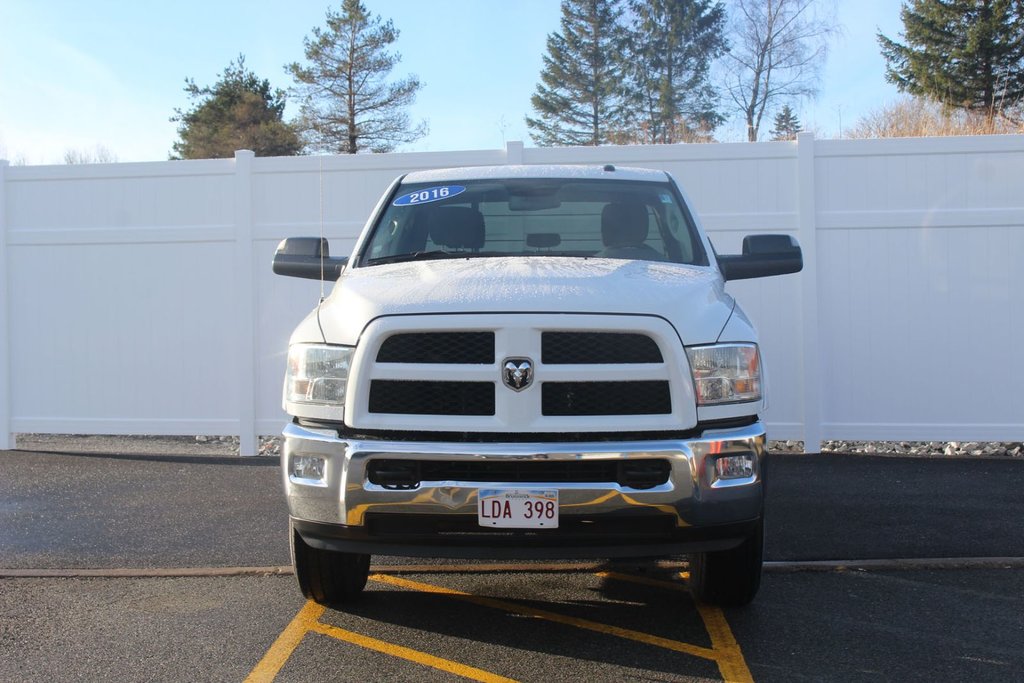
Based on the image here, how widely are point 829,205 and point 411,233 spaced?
477 centimetres

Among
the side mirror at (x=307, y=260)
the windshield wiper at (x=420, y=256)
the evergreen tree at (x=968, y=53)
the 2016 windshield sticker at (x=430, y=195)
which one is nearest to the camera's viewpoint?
the windshield wiper at (x=420, y=256)

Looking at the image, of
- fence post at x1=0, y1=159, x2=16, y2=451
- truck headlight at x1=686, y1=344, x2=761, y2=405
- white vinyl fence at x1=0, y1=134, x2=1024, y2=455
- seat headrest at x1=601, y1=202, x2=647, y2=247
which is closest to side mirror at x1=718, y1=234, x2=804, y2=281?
seat headrest at x1=601, y1=202, x2=647, y2=247

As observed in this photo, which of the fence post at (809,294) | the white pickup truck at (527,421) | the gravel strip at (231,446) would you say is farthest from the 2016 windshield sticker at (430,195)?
the fence post at (809,294)

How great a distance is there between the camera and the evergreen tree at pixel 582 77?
3931cm

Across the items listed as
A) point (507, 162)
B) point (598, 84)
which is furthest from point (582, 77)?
point (507, 162)

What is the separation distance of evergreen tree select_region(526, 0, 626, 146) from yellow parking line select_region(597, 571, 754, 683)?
35005 mm

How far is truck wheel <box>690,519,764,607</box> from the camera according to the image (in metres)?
4.30

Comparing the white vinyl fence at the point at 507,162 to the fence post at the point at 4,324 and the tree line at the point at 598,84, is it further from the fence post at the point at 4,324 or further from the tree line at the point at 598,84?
the tree line at the point at 598,84

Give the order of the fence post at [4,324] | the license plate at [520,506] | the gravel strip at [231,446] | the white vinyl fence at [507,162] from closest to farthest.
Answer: the license plate at [520,506]
the white vinyl fence at [507,162]
the gravel strip at [231,446]
the fence post at [4,324]

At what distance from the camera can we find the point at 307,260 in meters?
5.29

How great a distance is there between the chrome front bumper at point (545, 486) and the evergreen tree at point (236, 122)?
121 ft

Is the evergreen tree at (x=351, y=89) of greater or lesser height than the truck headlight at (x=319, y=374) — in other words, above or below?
above

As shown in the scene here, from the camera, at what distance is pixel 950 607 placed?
453cm

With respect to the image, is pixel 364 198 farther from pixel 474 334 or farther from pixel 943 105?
pixel 943 105
